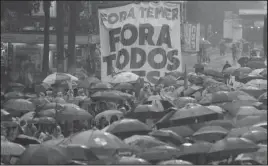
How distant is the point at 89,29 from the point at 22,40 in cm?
398

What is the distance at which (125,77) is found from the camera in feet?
93.4

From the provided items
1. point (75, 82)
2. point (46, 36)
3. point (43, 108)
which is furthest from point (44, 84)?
point (46, 36)

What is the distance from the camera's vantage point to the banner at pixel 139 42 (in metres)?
28.8

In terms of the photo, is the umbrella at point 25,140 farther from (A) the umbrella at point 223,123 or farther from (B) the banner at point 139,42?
(B) the banner at point 139,42

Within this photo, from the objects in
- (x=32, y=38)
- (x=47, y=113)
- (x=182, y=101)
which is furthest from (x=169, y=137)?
(x=32, y=38)

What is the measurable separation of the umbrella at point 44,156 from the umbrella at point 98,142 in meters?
1.04

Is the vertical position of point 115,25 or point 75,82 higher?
point 115,25

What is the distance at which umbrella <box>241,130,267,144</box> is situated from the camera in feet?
57.1

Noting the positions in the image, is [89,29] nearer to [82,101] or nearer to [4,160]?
[82,101]

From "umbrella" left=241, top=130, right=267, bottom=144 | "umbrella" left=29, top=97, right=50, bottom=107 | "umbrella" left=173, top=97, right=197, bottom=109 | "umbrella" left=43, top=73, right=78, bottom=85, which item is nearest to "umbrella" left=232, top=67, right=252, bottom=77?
"umbrella" left=43, top=73, right=78, bottom=85

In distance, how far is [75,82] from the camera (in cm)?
3189

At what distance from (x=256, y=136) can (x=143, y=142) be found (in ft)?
6.71

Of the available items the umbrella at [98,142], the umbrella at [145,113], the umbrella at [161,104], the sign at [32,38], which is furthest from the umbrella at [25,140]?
the sign at [32,38]

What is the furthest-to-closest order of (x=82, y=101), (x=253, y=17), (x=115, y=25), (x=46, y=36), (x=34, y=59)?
(x=253, y=17) → (x=34, y=59) → (x=46, y=36) → (x=115, y=25) → (x=82, y=101)
